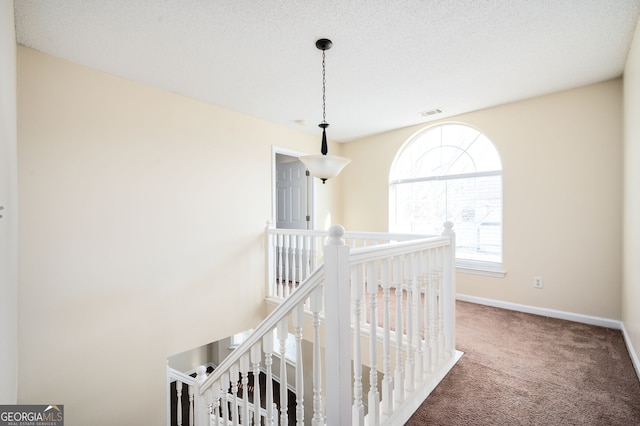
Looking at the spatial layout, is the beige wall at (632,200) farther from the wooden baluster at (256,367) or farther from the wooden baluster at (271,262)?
the wooden baluster at (271,262)

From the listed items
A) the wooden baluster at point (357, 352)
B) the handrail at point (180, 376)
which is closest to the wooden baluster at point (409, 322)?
the wooden baluster at point (357, 352)

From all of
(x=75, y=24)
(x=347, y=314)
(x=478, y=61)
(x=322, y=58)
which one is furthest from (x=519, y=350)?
(x=75, y=24)

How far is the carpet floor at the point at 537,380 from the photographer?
1646mm

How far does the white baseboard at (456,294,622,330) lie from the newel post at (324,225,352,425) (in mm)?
3046

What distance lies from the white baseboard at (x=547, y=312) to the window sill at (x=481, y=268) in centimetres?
31

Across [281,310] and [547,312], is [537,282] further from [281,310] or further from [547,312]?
[281,310]

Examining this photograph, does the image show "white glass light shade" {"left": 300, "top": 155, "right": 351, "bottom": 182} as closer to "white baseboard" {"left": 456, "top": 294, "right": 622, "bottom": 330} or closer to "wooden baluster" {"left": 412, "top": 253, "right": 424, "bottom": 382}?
"wooden baluster" {"left": 412, "top": 253, "right": 424, "bottom": 382}

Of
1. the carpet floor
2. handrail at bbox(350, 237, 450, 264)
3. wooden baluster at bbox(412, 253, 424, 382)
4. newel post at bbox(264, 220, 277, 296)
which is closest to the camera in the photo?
handrail at bbox(350, 237, 450, 264)

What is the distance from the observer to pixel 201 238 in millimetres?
3400

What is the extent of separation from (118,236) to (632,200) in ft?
14.4

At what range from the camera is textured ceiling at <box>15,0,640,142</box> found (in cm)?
191

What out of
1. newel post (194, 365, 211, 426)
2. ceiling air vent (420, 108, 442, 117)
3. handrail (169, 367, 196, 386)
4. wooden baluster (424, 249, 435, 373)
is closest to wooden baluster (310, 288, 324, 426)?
wooden baluster (424, 249, 435, 373)

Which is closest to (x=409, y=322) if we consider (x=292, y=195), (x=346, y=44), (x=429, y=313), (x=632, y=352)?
(x=429, y=313)

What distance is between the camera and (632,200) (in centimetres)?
230
